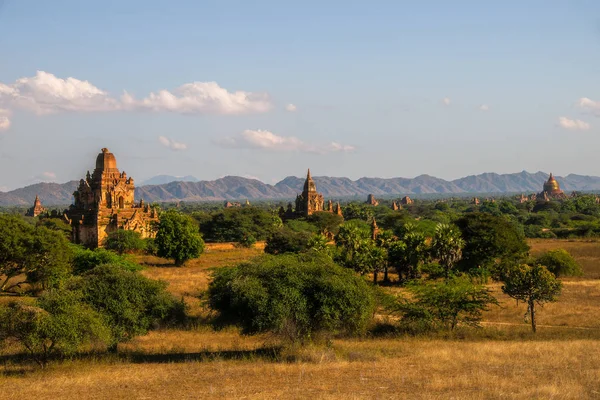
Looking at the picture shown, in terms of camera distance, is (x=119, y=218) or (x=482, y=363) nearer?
(x=482, y=363)

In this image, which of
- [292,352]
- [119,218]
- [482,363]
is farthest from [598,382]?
[119,218]

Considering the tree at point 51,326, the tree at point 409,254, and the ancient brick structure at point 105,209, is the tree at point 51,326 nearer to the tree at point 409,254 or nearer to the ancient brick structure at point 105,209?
the tree at point 409,254

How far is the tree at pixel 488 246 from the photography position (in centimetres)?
5522

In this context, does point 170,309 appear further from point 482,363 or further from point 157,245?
point 157,245

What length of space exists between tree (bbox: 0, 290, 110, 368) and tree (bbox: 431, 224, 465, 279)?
31954 mm

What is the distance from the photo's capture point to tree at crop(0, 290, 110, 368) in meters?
22.6

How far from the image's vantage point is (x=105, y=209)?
7450cm

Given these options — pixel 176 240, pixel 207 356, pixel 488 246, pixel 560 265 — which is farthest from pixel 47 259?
pixel 560 265

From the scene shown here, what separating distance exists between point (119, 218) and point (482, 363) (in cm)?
5559

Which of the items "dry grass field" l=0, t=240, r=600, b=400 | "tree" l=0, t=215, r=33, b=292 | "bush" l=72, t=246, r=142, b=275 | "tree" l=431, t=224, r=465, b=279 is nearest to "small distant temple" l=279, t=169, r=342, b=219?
"tree" l=431, t=224, r=465, b=279

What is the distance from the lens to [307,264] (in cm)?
2647

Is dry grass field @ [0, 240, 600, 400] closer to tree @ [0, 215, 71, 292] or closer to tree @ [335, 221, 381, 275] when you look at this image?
tree @ [0, 215, 71, 292]

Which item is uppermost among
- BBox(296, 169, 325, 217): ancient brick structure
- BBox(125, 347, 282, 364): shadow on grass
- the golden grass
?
BBox(296, 169, 325, 217): ancient brick structure

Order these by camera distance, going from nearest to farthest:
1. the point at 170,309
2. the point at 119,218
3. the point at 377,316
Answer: the point at 170,309, the point at 377,316, the point at 119,218
